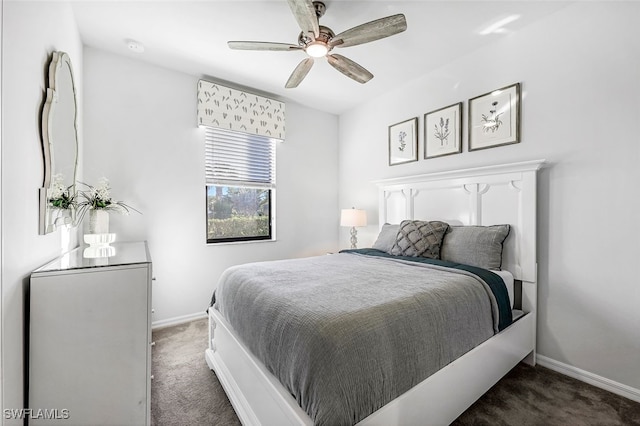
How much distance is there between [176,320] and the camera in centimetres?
294

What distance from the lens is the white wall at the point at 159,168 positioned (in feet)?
8.57

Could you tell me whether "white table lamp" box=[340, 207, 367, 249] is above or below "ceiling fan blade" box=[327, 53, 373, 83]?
below

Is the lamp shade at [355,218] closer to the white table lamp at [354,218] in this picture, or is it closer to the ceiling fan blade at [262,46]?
the white table lamp at [354,218]

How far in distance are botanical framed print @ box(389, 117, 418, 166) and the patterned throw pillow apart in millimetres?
995

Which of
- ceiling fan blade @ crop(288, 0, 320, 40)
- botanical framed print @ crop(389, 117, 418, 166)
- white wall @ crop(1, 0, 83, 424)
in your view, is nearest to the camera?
white wall @ crop(1, 0, 83, 424)

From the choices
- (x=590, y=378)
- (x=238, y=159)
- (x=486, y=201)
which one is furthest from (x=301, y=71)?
(x=590, y=378)

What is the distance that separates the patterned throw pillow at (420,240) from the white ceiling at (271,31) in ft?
5.54

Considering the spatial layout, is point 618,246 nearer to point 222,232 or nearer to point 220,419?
point 220,419

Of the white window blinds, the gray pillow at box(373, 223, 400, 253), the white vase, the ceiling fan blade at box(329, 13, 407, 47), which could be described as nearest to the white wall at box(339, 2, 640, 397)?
the gray pillow at box(373, 223, 400, 253)

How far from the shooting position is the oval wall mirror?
4.55ft

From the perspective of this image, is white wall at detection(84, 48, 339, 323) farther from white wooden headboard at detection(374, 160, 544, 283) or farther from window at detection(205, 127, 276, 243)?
white wooden headboard at detection(374, 160, 544, 283)

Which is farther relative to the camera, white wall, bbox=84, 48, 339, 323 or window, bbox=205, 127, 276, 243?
window, bbox=205, 127, 276, 243

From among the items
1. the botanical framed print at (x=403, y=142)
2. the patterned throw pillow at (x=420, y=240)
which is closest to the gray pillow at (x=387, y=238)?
the patterned throw pillow at (x=420, y=240)

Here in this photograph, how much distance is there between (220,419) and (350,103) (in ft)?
12.3
